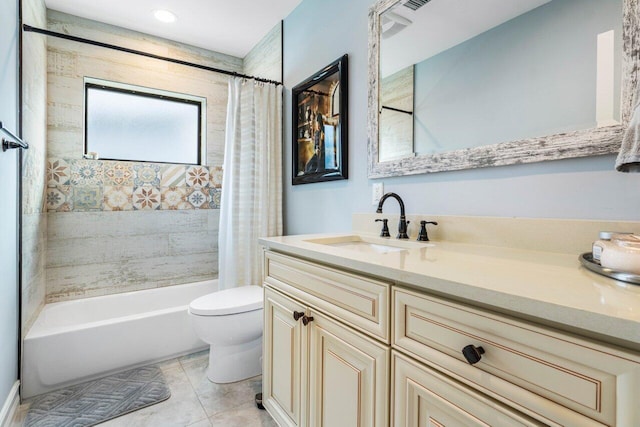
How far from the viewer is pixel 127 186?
254 centimetres

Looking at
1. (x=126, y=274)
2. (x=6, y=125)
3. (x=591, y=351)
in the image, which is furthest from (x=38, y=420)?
(x=591, y=351)

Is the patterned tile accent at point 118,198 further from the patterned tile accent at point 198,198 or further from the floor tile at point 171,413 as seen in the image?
the floor tile at point 171,413

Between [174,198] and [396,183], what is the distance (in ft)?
6.78

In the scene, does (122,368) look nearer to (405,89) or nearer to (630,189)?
(405,89)

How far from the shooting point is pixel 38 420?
151 centimetres

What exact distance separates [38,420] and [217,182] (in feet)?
6.57

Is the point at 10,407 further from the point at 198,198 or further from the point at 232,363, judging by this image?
the point at 198,198

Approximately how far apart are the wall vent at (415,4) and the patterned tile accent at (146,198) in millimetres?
2317

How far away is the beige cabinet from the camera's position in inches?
33.4

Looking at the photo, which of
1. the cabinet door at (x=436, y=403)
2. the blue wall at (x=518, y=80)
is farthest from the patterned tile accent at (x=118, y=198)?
the cabinet door at (x=436, y=403)

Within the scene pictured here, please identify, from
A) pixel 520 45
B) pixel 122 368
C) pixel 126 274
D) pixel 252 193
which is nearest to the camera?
pixel 520 45

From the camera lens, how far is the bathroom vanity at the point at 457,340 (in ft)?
1.53

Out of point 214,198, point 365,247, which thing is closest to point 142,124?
point 214,198

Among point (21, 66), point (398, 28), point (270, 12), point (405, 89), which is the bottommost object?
point (405, 89)
